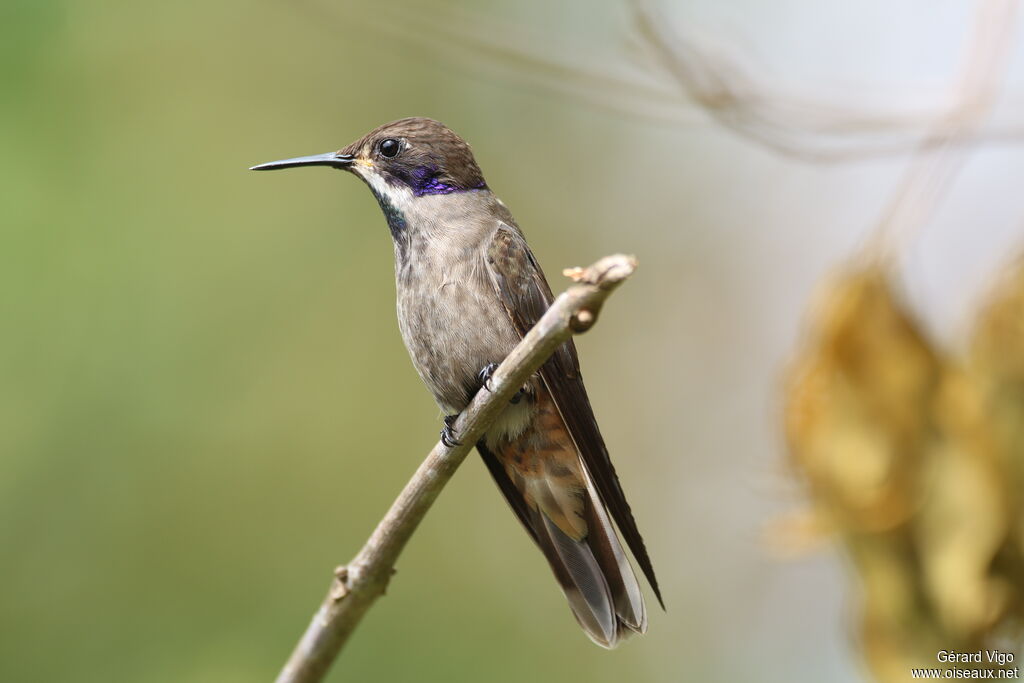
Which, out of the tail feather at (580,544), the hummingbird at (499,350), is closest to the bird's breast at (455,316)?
the hummingbird at (499,350)

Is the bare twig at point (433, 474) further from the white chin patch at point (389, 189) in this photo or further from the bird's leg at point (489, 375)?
the white chin patch at point (389, 189)

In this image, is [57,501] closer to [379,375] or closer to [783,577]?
[379,375]

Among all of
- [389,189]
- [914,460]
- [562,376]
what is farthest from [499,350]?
[914,460]

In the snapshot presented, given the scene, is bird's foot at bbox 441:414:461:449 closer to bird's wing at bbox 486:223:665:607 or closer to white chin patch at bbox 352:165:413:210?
bird's wing at bbox 486:223:665:607

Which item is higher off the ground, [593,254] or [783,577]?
[593,254]

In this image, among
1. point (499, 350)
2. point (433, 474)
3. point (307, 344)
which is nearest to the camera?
point (433, 474)

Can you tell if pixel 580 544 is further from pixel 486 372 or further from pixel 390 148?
pixel 390 148

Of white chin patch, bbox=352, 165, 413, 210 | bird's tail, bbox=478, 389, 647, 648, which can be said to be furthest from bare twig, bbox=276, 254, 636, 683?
white chin patch, bbox=352, 165, 413, 210

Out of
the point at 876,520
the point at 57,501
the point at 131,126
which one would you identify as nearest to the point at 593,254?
the point at 131,126
